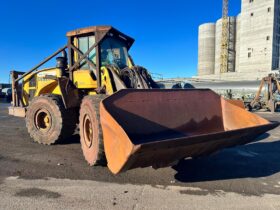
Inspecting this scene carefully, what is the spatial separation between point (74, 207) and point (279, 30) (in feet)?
163

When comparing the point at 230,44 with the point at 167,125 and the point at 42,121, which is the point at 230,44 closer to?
the point at 42,121

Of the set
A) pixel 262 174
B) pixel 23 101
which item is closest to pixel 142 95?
pixel 262 174

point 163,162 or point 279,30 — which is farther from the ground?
point 279,30

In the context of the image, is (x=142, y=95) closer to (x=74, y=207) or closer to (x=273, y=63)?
(x=74, y=207)

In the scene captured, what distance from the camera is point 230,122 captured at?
5.31 metres

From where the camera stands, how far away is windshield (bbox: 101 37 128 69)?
644 cm

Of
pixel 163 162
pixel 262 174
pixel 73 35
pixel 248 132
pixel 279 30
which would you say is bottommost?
pixel 262 174

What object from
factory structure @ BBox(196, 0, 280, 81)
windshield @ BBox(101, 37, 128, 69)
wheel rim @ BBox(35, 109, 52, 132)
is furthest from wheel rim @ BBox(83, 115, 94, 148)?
factory structure @ BBox(196, 0, 280, 81)

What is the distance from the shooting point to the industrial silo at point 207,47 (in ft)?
185

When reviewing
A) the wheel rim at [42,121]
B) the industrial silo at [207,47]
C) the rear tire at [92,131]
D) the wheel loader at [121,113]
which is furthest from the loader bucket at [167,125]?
the industrial silo at [207,47]

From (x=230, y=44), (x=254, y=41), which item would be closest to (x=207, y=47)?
(x=230, y=44)

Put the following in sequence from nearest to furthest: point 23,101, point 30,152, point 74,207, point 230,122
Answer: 1. point 74,207
2. point 230,122
3. point 30,152
4. point 23,101

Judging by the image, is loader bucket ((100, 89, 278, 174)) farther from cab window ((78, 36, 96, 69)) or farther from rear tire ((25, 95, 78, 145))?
rear tire ((25, 95, 78, 145))

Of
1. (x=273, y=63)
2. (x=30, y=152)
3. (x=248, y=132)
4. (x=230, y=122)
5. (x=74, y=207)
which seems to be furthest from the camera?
(x=273, y=63)
